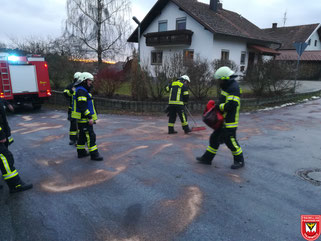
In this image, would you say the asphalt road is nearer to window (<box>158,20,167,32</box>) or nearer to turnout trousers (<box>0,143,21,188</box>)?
turnout trousers (<box>0,143,21,188</box>)

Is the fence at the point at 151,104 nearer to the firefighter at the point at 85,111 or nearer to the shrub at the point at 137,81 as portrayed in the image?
the shrub at the point at 137,81

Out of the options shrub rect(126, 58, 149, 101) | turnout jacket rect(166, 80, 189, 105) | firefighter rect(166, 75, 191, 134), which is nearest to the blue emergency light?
shrub rect(126, 58, 149, 101)

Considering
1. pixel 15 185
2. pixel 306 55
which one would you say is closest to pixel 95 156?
pixel 15 185

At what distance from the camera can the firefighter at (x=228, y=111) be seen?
4.32 metres

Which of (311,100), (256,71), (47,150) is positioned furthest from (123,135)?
(311,100)

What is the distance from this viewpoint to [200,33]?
21062 millimetres

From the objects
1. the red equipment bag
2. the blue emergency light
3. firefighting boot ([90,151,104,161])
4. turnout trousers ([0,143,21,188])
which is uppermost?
the blue emergency light

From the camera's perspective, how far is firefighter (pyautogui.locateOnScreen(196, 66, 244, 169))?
4.32 metres

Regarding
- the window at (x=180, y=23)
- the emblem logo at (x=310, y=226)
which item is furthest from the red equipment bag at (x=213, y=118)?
the window at (x=180, y=23)

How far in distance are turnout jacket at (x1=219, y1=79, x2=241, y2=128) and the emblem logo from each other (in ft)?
6.15

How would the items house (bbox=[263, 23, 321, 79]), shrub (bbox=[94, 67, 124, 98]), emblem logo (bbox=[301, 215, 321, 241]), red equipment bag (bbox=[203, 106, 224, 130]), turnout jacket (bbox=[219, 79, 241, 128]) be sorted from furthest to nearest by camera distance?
house (bbox=[263, 23, 321, 79]) → shrub (bbox=[94, 67, 124, 98]) → red equipment bag (bbox=[203, 106, 224, 130]) → turnout jacket (bbox=[219, 79, 241, 128]) → emblem logo (bbox=[301, 215, 321, 241])

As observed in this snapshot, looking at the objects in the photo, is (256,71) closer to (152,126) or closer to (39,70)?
(152,126)

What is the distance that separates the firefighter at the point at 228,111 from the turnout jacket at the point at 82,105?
2487mm

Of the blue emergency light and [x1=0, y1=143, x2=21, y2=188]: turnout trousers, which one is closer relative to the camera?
[x1=0, y1=143, x2=21, y2=188]: turnout trousers
